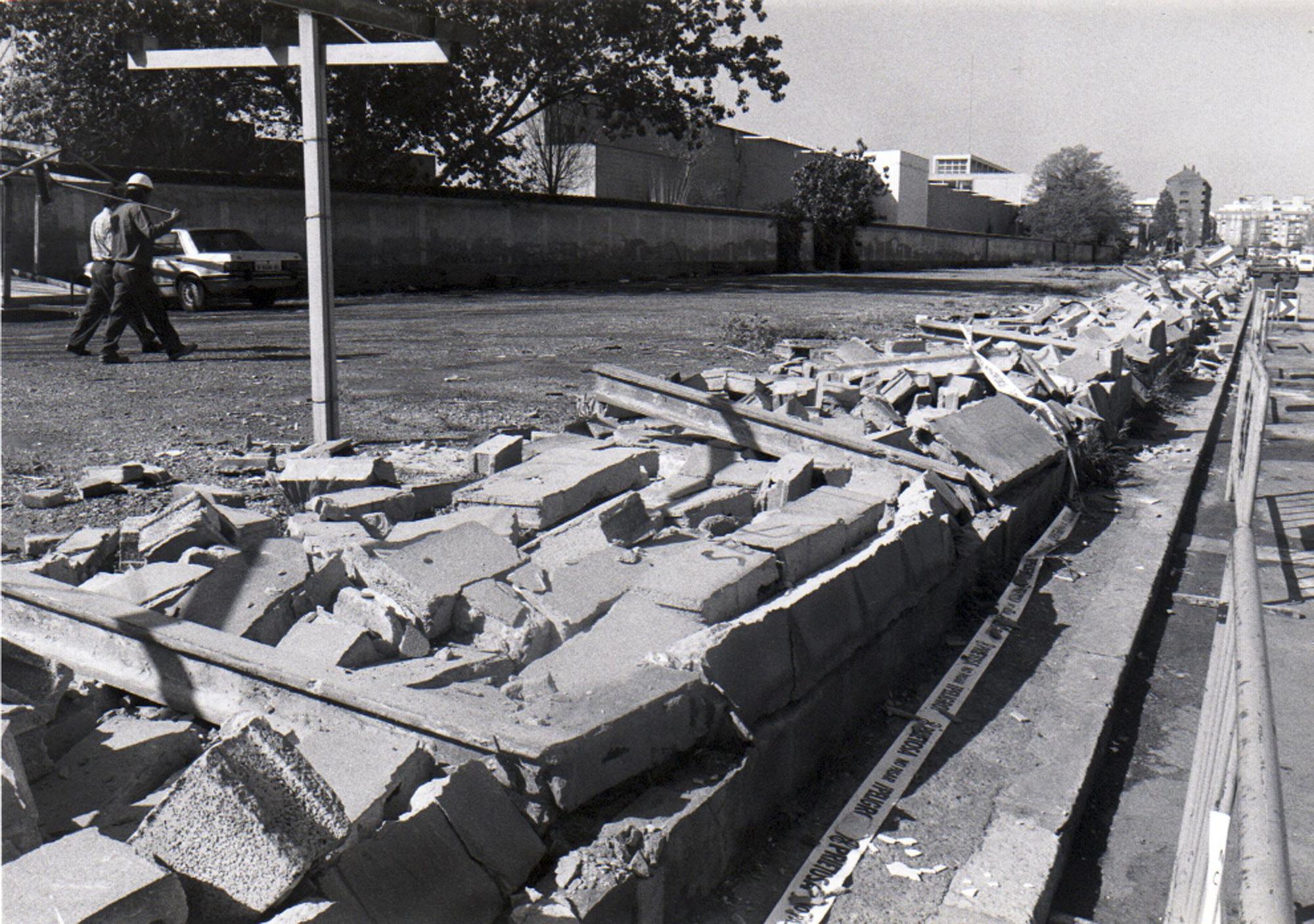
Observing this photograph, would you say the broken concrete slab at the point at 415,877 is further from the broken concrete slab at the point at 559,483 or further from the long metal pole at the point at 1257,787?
the broken concrete slab at the point at 559,483

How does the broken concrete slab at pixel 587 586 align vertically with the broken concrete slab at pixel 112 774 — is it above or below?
above

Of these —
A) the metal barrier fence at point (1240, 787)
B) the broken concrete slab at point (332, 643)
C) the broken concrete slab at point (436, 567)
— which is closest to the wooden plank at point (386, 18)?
the broken concrete slab at point (436, 567)

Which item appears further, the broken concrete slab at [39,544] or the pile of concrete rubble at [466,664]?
the broken concrete slab at [39,544]

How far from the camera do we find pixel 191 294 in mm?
17719

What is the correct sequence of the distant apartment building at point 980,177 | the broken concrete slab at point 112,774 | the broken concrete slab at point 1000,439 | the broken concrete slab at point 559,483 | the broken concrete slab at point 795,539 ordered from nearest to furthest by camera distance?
the broken concrete slab at point 112,774 → the broken concrete slab at point 795,539 → the broken concrete slab at point 559,483 → the broken concrete slab at point 1000,439 → the distant apartment building at point 980,177

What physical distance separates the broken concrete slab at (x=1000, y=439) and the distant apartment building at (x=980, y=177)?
10303 centimetres

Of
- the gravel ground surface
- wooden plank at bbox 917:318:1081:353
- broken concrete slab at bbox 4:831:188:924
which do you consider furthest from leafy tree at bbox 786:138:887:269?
broken concrete slab at bbox 4:831:188:924

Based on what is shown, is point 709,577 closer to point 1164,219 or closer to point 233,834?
point 233,834

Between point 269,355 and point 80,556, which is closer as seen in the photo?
point 80,556

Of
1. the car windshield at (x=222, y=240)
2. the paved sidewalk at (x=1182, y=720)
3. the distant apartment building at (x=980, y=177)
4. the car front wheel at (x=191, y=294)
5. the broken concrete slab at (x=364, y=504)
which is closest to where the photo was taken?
the paved sidewalk at (x=1182, y=720)

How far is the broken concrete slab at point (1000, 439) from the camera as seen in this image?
6309 millimetres

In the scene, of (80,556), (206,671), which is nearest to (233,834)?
(206,671)

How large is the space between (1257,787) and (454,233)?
27093 mm

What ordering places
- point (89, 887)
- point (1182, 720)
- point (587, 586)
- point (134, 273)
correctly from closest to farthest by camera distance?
point (89, 887) → point (587, 586) → point (1182, 720) → point (134, 273)
